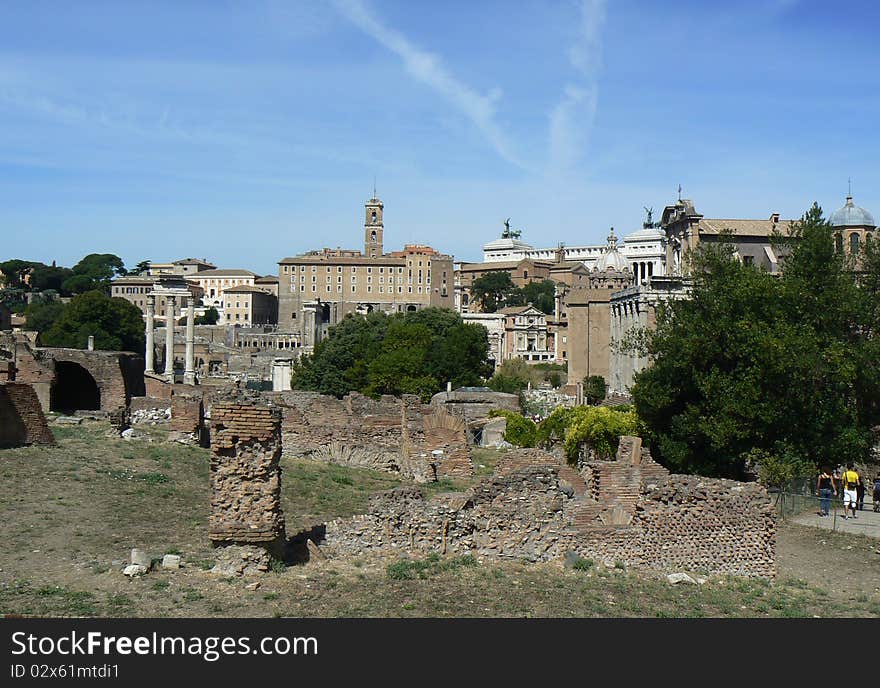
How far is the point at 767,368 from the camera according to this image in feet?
75.9

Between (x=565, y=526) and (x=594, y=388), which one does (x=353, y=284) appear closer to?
(x=594, y=388)

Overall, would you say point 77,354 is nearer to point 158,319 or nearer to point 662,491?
point 662,491

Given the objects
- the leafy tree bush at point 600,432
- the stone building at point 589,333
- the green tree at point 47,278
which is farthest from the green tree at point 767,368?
the green tree at point 47,278

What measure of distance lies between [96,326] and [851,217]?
196 feet

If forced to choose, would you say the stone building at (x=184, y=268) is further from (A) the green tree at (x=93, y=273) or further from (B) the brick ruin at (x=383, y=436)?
(B) the brick ruin at (x=383, y=436)

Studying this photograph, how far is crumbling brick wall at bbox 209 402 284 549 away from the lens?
11789mm

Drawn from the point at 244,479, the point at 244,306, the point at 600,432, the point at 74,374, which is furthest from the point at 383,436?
the point at 244,306

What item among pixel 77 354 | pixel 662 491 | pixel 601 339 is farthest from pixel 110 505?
pixel 601 339

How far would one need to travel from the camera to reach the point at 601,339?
76.3m

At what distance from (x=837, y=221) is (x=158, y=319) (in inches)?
4268

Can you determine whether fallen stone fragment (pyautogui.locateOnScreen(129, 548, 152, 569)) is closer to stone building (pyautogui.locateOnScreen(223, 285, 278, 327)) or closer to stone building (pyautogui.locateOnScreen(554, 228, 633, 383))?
stone building (pyautogui.locateOnScreen(554, 228, 633, 383))

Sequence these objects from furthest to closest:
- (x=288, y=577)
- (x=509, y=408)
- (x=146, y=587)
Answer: (x=509, y=408), (x=288, y=577), (x=146, y=587)

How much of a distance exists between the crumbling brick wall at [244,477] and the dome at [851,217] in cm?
5487

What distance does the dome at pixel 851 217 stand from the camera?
60125mm
